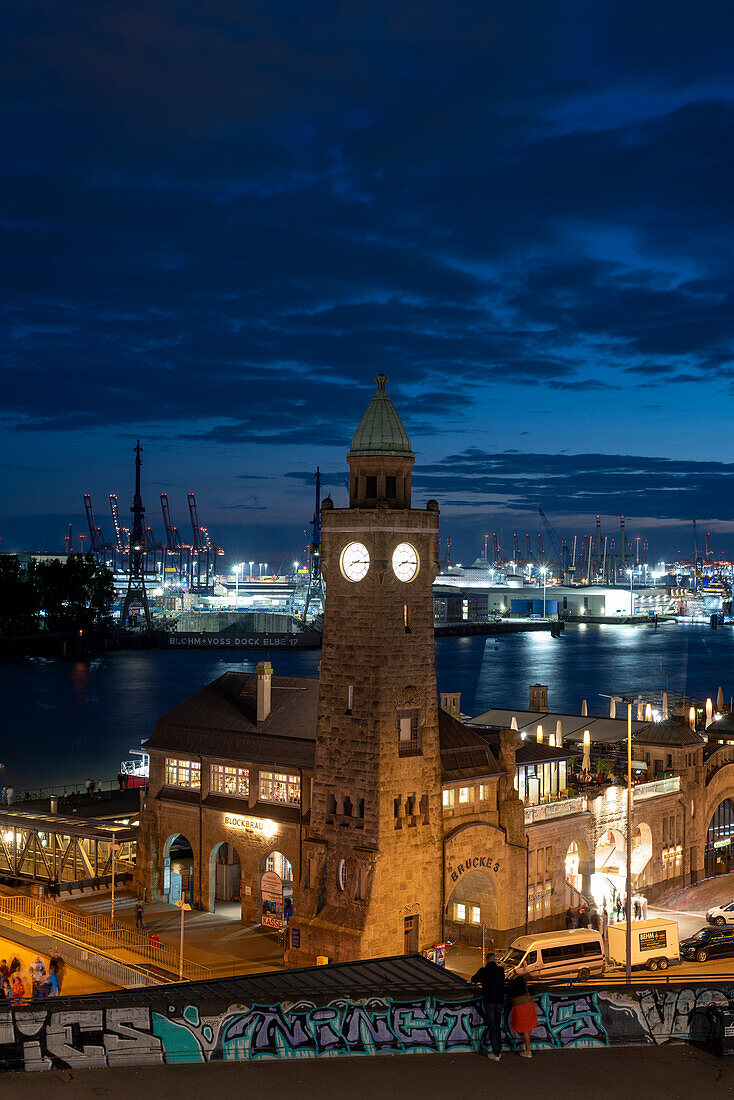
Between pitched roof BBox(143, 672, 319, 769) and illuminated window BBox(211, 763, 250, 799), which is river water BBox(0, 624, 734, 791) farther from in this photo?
illuminated window BBox(211, 763, 250, 799)

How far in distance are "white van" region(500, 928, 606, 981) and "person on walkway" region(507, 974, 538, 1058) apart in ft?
44.3

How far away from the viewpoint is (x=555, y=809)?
133ft

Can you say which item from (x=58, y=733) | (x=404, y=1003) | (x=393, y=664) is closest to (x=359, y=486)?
(x=393, y=664)

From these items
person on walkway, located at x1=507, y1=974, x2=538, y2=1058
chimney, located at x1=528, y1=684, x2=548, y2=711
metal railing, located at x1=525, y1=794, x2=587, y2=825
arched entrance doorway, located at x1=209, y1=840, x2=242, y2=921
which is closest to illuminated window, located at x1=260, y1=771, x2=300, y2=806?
arched entrance doorway, located at x1=209, y1=840, x2=242, y2=921

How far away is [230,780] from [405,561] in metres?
10.9

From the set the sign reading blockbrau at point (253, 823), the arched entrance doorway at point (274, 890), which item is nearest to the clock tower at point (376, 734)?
the sign reading blockbrau at point (253, 823)

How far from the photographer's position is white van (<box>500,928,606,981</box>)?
104 feet

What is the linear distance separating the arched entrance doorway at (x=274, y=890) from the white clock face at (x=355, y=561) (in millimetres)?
9988

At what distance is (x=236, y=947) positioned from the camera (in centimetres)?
3600

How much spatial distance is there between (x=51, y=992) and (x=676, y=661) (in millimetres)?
181716

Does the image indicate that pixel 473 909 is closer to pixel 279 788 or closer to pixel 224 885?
pixel 279 788

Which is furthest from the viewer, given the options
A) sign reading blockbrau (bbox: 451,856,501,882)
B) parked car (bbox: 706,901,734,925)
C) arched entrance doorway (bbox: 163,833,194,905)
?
arched entrance doorway (bbox: 163,833,194,905)

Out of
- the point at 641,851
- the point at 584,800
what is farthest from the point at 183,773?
the point at 641,851

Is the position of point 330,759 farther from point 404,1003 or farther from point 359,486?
point 404,1003
